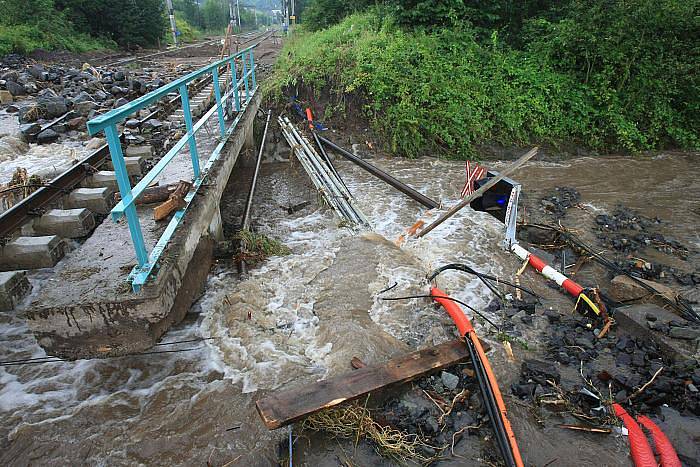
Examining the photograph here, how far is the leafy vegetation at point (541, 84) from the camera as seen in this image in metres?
9.86

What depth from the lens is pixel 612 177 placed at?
8.69m

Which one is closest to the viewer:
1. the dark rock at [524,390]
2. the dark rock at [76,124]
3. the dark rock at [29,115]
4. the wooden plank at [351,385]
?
the wooden plank at [351,385]

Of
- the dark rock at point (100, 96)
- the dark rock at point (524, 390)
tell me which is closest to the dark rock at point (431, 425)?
the dark rock at point (524, 390)

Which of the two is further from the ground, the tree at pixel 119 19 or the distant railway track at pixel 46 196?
the tree at pixel 119 19

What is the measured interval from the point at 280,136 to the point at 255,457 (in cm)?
792

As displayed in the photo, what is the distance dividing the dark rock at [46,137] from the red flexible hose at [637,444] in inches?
394

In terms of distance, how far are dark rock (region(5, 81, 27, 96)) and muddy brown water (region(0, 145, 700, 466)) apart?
8967mm

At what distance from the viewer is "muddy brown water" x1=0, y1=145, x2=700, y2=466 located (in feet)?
9.87

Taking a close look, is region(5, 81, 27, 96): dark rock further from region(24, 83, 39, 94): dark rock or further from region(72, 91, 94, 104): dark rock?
region(72, 91, 94, 104): dark rock

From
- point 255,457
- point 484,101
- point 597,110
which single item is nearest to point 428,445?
point 255,457

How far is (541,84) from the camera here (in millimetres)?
10539

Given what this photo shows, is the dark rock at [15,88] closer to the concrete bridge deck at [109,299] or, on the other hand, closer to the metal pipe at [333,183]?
the metal pipe at [333,183]

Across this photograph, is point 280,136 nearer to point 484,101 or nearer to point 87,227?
point 484,101

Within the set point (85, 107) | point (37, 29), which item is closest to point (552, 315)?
point (85, 107)
